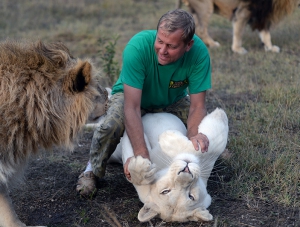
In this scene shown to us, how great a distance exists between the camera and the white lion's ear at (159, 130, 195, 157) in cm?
327

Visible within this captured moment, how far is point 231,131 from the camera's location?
16.2 feet

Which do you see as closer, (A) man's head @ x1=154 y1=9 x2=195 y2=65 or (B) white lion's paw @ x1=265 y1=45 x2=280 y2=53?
(A) man's head @ x1=154 y1=9 x2=195 y2=65

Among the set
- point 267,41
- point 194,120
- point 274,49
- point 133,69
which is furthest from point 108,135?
point 267,41

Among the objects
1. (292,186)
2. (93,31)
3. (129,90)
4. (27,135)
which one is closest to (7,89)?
(27,135)

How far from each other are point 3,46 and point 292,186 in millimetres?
2289

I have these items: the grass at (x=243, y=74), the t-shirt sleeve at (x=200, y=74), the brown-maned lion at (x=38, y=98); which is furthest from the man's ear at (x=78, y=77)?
the grass at (x=243, y=74)

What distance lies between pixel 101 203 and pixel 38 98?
3.64 ft

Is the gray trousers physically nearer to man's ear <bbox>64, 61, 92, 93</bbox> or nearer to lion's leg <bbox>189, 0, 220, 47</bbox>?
man's ear <bbox>64, 61, 92, 93</bbox>

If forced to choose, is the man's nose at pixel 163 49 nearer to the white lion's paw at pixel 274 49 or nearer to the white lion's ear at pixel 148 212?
the white lion's ear at pixel 148 212

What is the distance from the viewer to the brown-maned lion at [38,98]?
3008mm

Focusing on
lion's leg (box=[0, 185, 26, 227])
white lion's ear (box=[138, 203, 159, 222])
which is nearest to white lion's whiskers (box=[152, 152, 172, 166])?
white lion's ear (box=[138, 203, 159, 222])

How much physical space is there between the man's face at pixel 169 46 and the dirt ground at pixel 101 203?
38.1 inches

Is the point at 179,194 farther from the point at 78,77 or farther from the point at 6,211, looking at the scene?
the point at 6,211

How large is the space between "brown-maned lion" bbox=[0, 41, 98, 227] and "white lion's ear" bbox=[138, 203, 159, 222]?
67 cm
